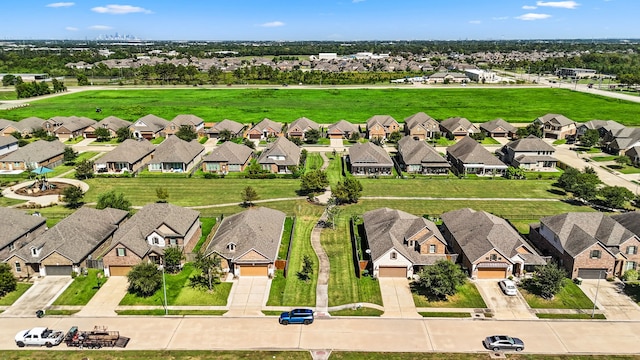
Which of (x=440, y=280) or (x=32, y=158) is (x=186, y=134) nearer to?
(x=32, y=158)

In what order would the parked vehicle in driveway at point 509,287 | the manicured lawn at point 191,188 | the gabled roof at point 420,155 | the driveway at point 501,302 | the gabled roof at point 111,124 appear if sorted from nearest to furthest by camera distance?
the driveway at point 501,302 < the parked vehicle in driveway at point 509,287 < the manicured lawn at point 191,188 < the gabled roof at point 420,155 < the gabled roof at point 111,124

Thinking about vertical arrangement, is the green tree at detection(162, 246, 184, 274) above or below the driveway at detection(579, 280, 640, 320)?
above

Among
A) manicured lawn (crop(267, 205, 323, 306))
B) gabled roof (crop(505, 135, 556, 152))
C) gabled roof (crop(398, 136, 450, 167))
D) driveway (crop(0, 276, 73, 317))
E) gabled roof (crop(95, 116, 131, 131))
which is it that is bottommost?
driveway (crop(0, 276, 73, 317))

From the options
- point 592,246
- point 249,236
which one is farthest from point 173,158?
point 592,246

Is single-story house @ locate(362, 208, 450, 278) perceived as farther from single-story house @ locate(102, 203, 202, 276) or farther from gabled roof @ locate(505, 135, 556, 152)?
gabled roof @ locate(505, 135, 556, 152)

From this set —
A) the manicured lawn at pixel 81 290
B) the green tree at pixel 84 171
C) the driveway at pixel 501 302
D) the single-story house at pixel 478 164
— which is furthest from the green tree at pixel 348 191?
the green tree at pixel 84 171

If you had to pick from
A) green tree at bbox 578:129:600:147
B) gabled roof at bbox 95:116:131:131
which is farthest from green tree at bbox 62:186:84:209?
green tree at bbox 578:129:600:147

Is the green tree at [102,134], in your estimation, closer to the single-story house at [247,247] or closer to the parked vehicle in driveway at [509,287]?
the single-story house at [247,247]
